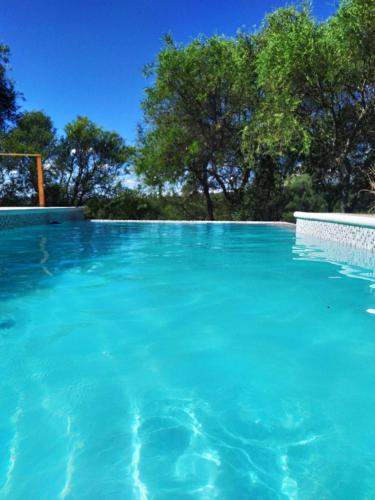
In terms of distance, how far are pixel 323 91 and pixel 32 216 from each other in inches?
441

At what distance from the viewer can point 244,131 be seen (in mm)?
13984

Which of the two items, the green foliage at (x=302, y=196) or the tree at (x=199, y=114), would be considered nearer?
the tree at (x=199, y=114)

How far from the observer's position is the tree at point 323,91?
1138cm

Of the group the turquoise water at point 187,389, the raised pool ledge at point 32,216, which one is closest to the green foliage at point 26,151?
the raised pool ledge at point 32,216

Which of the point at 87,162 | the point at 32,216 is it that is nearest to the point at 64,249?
the point at 32,216

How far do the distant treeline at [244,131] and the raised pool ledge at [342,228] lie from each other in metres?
2.05

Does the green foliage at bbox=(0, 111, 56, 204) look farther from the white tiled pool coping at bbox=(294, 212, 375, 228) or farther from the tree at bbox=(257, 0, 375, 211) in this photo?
the white tiled pool coping at bbox=(294, 212, 375, 228)

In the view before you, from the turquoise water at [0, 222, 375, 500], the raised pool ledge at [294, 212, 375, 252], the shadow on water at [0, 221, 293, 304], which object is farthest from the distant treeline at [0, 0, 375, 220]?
the turquoise water at [0, 222, 375, 500]

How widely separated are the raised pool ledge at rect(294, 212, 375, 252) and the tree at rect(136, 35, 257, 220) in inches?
245

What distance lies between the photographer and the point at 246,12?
15.1 metres

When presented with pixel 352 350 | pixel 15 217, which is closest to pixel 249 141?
pixel 15 217

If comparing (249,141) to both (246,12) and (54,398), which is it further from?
(54,398)

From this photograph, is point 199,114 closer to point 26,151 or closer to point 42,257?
point 26,151

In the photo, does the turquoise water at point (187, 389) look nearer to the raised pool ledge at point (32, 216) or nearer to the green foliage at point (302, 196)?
the raised pool ledge at point (32, 216)
